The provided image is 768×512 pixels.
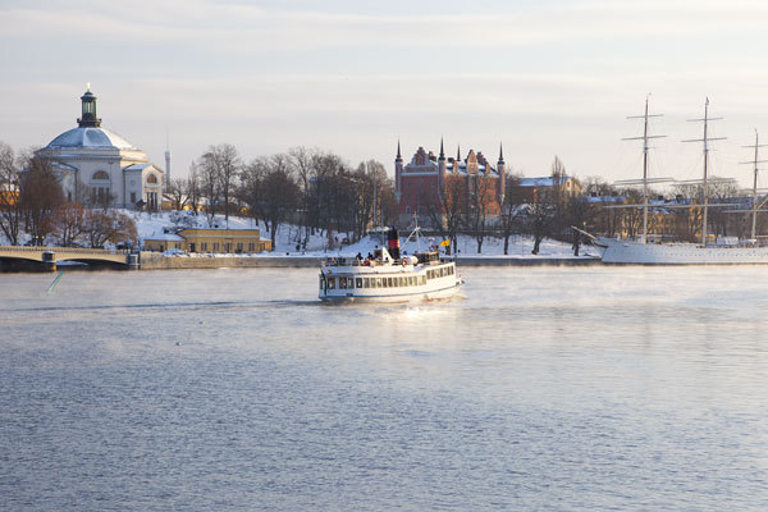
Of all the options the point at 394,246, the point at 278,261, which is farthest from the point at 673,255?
the point at 394,246

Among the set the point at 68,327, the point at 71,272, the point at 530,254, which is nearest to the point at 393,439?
the point at 68,327

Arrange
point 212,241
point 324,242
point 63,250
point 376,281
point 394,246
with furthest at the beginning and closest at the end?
point 324,242, point 212,241, point 63,250, point 394,246, point 376,281

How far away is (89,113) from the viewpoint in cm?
15962

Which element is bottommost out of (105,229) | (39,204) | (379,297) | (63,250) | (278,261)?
(278,261)

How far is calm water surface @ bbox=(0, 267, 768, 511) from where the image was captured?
1923 centimetres

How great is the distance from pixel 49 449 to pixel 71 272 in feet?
249

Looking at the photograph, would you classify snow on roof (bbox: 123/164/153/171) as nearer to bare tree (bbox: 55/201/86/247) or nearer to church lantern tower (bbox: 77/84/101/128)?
church lantern tower (bbox: 77/84/101/128)

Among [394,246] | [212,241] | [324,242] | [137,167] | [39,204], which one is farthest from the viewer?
[137,167]

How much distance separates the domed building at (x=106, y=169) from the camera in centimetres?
14925

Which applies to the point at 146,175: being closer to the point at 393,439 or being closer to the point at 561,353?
the point at 561,353

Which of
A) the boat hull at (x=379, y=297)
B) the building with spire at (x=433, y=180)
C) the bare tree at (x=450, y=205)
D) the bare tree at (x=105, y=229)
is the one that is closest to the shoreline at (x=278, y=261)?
the bare tree at (x=105, y=229)

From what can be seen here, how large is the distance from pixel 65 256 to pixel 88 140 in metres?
63.3

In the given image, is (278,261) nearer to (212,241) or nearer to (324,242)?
(212,241)

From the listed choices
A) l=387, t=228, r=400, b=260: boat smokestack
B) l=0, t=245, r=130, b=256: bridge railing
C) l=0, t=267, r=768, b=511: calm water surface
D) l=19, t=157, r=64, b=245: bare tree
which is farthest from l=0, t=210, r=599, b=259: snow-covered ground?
l=0, t=267, r=768, b=511: calm water surface
